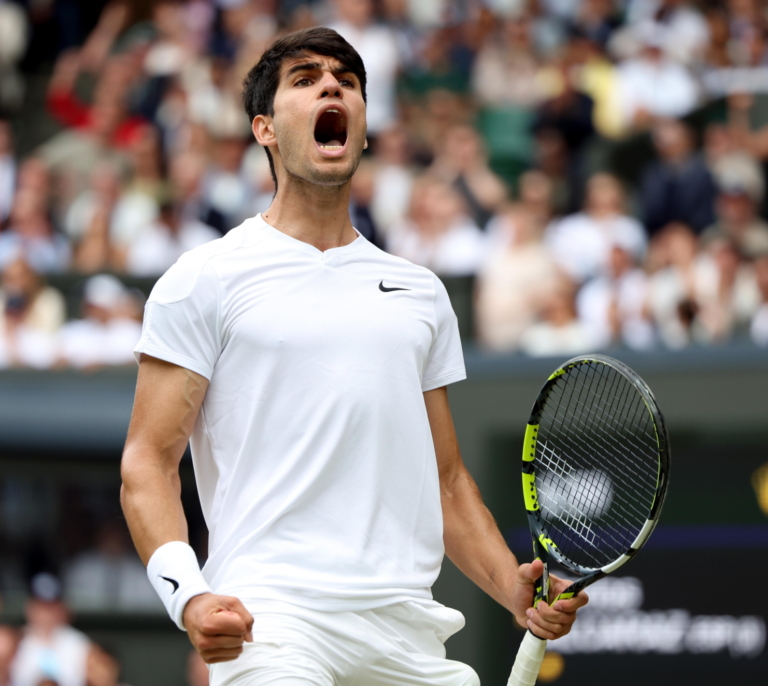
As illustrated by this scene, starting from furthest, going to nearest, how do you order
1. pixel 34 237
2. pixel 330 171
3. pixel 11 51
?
pixel 11 51, pixel 34 237, pixel 330 171

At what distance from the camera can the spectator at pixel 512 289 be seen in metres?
7.93

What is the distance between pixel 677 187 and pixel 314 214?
598 cm

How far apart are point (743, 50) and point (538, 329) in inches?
149

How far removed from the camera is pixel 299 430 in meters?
2.94

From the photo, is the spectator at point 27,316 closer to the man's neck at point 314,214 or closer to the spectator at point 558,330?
the spectator at point 558,330

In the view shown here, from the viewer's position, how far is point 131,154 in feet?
34.4

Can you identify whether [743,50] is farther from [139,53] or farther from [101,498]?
[101,498]

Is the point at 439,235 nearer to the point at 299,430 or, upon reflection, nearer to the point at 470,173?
the point at 470,173

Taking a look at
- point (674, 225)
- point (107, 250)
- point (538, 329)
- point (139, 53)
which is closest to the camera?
point (538, 329)

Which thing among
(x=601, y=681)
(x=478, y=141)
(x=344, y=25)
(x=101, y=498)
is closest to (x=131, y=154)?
(x=344, y=25)

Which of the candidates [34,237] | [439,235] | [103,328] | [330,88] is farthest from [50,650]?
[330,88]

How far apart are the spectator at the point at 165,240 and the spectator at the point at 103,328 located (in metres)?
0.71

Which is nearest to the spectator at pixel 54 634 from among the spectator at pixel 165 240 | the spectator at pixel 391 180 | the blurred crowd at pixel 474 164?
the blurred crowd at pixel 474 164

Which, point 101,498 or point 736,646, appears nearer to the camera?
point 736,646
